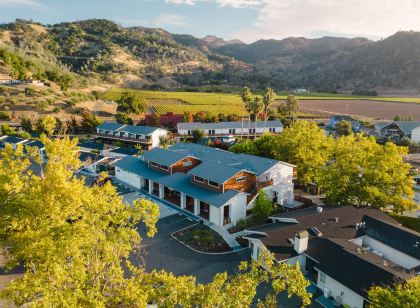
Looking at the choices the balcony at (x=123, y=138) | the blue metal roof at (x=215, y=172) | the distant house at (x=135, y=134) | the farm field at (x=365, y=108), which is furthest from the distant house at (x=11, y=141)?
the farm field at (x=365, y=108)

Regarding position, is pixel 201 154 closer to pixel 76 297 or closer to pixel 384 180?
pixel 384 180

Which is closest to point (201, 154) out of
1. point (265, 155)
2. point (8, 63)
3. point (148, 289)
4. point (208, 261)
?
point (265, 155)

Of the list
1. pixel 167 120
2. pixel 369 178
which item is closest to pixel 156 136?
pixel 167 120

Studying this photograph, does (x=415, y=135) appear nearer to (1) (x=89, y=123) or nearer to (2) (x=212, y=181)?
(2) (x=212, y=181)

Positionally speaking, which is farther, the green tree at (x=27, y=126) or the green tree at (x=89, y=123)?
the green tree at (x=89, y=123)

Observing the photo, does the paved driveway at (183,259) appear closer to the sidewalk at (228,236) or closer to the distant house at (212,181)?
the sidewalk at (228,236)

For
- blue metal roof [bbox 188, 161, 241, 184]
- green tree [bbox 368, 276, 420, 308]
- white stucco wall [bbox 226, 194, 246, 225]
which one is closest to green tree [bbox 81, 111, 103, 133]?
blue metal roof [bbox 188, 161, 241, 184]

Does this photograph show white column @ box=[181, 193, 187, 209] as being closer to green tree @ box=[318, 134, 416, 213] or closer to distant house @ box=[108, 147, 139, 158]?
green tree @ box=[318, 134, 416, 213]
